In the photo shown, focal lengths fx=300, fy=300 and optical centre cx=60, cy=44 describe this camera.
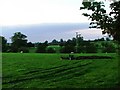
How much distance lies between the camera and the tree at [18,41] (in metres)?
16.4

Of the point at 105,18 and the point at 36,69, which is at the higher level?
the point at 105,18

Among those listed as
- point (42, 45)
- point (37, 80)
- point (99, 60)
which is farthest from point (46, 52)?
point (37, 80)

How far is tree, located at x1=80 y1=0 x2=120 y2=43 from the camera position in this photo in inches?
196

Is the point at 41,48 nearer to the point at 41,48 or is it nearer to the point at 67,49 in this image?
the point at 41,48

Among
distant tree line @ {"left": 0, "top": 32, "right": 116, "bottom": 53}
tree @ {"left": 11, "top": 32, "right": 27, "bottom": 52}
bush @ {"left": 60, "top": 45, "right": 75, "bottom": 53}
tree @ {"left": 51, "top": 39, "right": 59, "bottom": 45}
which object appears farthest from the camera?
bush @ {"left": 60, "top": 45, "right": 75, "bottom": 53}

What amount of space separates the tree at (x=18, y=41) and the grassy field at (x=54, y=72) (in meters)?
0.51

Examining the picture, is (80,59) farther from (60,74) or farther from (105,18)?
(105,18)

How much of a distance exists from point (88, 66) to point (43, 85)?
16.2 ft

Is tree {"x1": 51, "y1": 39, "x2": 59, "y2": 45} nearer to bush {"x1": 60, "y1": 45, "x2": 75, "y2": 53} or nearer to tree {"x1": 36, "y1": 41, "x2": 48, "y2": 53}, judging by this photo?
bush {"x1": 60, "y1": 45, "x2": 75, "y2": 53}

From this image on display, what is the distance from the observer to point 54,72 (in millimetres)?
13836

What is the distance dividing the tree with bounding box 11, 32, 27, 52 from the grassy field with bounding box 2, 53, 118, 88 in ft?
1.66

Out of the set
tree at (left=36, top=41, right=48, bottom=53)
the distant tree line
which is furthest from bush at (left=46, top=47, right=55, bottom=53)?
tree at (left=36, top=41, right=48, bottom=53)

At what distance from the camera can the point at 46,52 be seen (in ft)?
61.8

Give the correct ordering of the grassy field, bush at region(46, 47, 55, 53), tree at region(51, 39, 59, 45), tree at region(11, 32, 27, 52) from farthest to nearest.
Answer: bush at region(46, 47, 55, 53) → tree at region(51, 39, 59, 45) → tree at region(11, 32, 27, 52) → the grassy field
